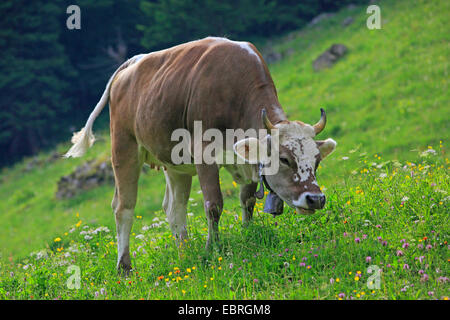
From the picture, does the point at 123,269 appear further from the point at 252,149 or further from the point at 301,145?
the point at 301,145

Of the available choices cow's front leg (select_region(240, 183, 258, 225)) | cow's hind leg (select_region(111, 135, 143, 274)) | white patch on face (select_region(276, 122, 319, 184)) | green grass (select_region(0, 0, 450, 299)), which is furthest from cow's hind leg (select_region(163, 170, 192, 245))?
white patch on face (select_region(276, 122, 319, 184))

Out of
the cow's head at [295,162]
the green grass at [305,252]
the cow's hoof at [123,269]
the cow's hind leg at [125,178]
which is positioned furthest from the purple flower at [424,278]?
the cow's hind leg at [125,178]

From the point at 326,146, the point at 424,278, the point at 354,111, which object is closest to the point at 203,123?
the point at 326,146

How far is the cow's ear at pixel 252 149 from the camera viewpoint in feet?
18.8

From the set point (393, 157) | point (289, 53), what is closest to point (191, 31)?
point (289, 53)

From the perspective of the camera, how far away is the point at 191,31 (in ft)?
108

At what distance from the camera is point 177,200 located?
25.2 feet

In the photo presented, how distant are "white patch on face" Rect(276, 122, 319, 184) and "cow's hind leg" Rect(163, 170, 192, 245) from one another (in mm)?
2437

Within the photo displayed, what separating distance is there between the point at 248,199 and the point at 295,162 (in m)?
1.44

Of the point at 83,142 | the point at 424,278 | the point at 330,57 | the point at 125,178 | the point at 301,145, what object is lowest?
the point at 424,278

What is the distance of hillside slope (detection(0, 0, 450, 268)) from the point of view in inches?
546
